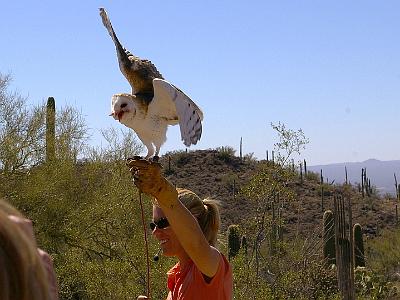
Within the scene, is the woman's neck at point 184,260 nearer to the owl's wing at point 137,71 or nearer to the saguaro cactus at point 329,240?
the owl's wing at point 137,71

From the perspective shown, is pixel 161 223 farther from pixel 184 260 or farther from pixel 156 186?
pixel 156 186

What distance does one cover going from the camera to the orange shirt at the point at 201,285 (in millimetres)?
2184

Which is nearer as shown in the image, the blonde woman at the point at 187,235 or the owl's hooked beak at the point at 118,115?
the blonde woman at the point at 187,235

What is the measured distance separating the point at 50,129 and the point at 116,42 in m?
11.7

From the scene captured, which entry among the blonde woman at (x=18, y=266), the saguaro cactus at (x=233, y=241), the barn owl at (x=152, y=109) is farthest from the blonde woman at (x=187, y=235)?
the saguaro cactus at (x=233, y=241)

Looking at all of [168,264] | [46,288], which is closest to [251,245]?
[168,264]

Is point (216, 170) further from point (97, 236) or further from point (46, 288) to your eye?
point (46, 288)

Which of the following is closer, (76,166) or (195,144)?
(195,144)

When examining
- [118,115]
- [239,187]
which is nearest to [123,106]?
[118,115]

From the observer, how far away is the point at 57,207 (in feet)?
43.5

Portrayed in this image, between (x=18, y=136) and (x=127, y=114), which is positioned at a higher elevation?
(x=18, y=136)

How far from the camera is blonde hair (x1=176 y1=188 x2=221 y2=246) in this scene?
7.62 feet

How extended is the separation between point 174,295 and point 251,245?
8.68 meters

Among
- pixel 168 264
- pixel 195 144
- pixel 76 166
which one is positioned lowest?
pixel 168 264
